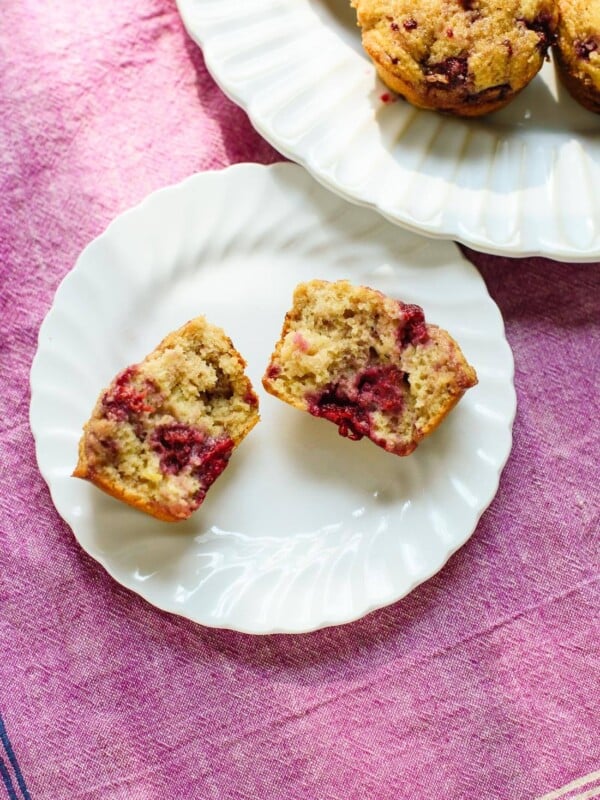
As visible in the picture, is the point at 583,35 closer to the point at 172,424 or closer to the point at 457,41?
the point at 457,41

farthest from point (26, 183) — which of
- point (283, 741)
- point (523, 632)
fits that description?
point (523, 632)

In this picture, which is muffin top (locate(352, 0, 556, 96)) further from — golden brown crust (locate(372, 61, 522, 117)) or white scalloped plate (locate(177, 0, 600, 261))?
white scalloped plate (locate(177, 0, 600, 261))

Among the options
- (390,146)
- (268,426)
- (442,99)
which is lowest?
(268,426)

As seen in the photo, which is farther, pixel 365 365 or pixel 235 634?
pixel 235 634

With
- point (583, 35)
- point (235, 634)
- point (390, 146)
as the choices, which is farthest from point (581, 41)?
point (235, 634)

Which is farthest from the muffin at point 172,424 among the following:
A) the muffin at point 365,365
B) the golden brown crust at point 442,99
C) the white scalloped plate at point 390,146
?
the golden brown crust at point 442,99
